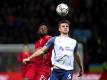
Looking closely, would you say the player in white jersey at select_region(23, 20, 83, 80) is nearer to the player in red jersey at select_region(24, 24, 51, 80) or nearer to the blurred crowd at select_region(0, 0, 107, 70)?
the player in red jersey at select_region(24, 24, 51, 80)

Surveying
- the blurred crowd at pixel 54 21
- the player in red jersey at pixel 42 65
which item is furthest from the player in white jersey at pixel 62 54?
the blurred crowd at pixel 54 21

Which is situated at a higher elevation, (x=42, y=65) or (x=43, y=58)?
(x=43, y=58)

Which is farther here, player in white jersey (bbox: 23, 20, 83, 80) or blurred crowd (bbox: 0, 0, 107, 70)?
blurred crowd (bbox: 0, 0, 107, 70)

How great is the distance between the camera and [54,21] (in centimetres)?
2341

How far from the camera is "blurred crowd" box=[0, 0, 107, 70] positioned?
2231cm

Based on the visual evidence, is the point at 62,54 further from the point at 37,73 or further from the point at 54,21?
the point at 54,21

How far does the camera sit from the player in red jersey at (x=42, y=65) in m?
13.1

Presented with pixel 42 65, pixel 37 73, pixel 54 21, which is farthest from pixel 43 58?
pixel 54 21

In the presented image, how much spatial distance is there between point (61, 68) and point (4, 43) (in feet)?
34.8

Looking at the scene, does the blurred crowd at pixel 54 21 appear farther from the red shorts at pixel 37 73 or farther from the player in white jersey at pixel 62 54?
the player in white jersey at pixel 62 54

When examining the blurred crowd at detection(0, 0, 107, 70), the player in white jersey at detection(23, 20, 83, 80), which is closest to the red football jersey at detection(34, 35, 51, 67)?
the player in white jersey at detection(23, 20, 83, 80)

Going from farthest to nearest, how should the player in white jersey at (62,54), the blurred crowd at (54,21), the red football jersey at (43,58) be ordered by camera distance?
the blurred crowd at (54,21)
the red football jersey at (43,58)
the player in white jersey at (62,54)

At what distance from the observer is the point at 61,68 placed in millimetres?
11438

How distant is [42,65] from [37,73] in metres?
0.23
